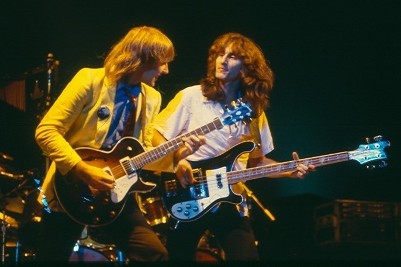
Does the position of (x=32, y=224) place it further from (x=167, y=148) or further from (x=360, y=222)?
(x=360, y=222)

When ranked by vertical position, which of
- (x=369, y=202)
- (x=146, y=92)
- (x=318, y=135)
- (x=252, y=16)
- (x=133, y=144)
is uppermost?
(x=252, y=16)

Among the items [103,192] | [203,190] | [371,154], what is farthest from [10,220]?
[371,154]

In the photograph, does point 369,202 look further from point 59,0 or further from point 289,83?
point 59,0

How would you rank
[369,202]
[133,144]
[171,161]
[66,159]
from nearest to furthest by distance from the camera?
[66,159], [133,144], [171,161], [369,202]

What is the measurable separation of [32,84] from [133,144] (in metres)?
2.40

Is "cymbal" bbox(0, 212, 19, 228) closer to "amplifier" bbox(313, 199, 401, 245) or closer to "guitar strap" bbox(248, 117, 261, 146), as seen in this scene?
"guitar strap" bbox(248, 117, 261, 146)

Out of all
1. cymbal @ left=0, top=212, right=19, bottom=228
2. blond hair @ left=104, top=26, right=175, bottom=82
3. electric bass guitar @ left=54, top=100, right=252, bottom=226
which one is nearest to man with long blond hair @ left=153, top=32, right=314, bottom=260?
electric bass guitar @ left=54, top=100, right=252, bottom=226

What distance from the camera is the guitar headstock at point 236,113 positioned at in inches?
171

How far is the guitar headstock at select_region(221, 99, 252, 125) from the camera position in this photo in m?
4.34

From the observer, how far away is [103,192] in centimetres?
401

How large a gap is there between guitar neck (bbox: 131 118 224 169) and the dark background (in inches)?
73.4

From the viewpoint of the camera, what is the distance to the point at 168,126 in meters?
4.42

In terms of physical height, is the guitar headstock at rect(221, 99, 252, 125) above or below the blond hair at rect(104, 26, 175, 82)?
below

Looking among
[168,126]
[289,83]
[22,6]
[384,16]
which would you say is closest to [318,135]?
[289,83]
